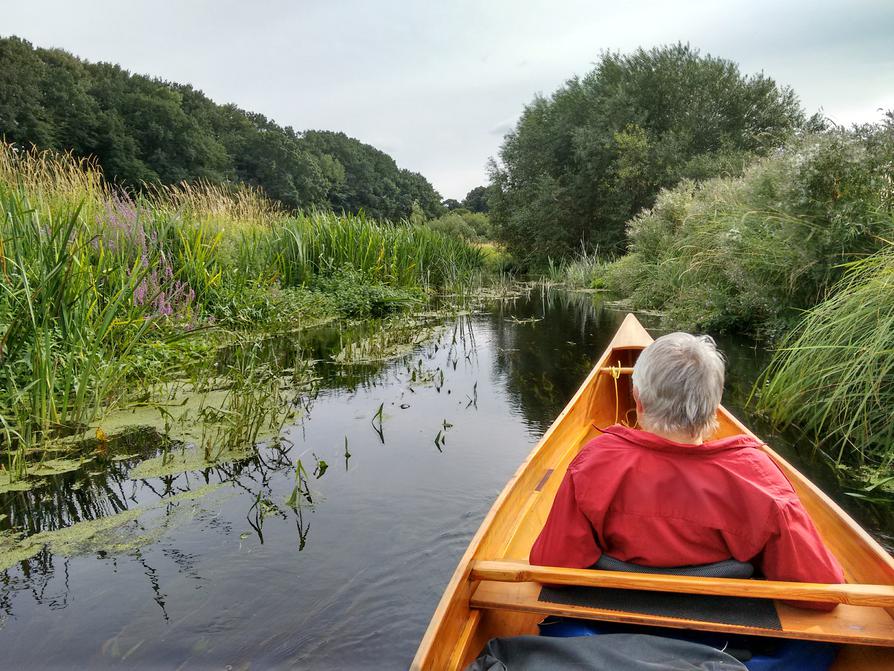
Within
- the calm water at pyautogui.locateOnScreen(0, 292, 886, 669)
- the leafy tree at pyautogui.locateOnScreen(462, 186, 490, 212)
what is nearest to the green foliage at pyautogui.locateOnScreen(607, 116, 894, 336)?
the calm water at pyautogui.locateOnScreen(0, 292, 886, 669)

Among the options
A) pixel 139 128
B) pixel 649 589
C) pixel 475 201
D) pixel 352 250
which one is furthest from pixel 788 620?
pixel 475 201

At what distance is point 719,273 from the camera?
935 centimetres

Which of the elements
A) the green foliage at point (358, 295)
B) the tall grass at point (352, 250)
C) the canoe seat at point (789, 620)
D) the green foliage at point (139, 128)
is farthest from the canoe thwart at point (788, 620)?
the green foliage at point (139, 128)

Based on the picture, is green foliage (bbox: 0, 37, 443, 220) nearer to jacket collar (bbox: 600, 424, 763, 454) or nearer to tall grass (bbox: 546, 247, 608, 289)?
tall grass (bbox: 546, 247, 608, 289)

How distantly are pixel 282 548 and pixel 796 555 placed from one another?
7.36 ft

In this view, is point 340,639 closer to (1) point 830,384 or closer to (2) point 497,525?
(2) point 497,525

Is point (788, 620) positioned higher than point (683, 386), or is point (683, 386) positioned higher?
point (683, 386)

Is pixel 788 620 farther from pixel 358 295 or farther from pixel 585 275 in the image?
pixel 585 275

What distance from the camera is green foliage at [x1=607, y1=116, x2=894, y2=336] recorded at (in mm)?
5922

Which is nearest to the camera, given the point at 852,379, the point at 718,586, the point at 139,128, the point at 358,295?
the point at 718,586

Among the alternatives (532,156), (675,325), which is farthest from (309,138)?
(675,325)

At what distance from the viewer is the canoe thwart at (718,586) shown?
1.56 metres

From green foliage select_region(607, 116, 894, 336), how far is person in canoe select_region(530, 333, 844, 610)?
3.92 metres

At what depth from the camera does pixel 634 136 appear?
24.6 m
